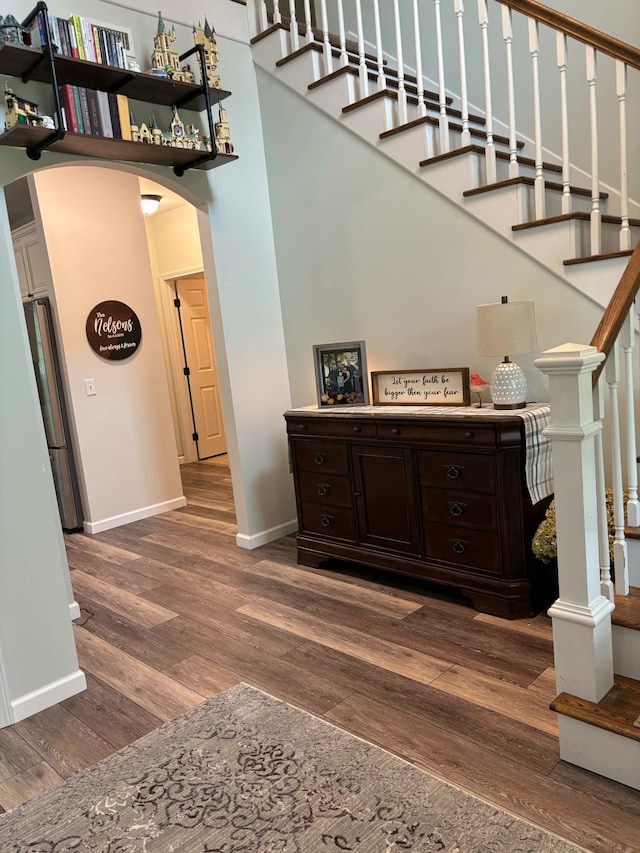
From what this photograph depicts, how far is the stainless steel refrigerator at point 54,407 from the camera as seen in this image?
15.1 feet

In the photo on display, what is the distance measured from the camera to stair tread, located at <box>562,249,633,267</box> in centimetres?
259

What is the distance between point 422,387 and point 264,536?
1566 millimetres

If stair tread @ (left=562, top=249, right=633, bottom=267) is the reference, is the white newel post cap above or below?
below

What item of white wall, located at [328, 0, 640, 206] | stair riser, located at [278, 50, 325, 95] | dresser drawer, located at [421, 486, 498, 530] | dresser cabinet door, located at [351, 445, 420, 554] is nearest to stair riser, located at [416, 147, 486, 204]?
white wall, located at [328, 0, 640, 206]

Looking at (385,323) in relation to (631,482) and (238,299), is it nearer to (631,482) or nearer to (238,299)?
(238,299)

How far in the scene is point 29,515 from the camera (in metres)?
2.40

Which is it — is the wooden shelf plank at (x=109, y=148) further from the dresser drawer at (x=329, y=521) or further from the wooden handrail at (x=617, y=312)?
the wooden handrail at (x=617, y=312)

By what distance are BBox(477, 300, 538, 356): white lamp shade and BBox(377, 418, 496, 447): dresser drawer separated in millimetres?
360

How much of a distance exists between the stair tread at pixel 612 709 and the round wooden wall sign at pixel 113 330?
4023mm

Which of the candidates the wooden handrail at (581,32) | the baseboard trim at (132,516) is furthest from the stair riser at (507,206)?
the baseboard trim at (132,516)

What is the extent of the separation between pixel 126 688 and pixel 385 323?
229 centimetres

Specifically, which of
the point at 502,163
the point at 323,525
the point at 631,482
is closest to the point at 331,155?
the point at 502,163

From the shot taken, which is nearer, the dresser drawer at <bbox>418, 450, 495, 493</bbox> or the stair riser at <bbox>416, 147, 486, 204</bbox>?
the dresser drawer at <bbox>418, 450, 495, 493</bbox>

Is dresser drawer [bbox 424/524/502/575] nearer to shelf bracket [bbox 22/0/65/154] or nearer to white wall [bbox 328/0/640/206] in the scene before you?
white wall [bbox 328/0/640/206]
